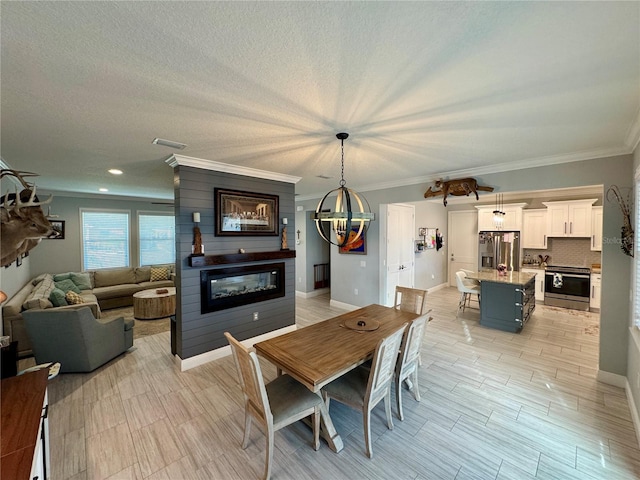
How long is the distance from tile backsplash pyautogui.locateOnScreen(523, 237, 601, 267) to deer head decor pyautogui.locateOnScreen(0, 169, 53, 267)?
8.77 m

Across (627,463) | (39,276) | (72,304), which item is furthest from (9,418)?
(39,276)

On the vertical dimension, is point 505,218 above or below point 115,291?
above

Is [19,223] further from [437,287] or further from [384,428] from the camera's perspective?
[437,287]

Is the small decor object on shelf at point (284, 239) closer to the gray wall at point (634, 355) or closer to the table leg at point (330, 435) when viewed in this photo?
the table leg at point (330, 435)

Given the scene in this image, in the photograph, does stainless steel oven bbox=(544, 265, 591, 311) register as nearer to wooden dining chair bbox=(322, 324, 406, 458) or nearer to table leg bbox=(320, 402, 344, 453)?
wooden dining chair bbox=(322, 324, 406, 458)

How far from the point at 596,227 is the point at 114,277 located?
1101cm

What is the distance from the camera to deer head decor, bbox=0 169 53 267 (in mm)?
1454

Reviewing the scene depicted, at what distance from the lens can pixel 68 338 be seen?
307cm

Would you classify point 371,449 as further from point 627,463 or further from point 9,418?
point 9,418

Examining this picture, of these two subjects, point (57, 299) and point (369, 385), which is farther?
point (57, 299)

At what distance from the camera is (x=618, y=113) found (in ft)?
6.70

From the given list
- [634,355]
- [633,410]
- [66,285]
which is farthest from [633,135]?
[66,285]

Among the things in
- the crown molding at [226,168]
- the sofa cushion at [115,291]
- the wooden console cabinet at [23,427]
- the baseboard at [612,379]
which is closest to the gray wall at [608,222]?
the baseboard at [612,379]

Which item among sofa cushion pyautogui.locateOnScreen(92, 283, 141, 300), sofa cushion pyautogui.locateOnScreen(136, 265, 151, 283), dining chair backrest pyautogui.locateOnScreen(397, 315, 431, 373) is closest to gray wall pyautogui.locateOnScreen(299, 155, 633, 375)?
dining chair backrest pyautogui.locateOnScreen(397, 315, 431, 373)
